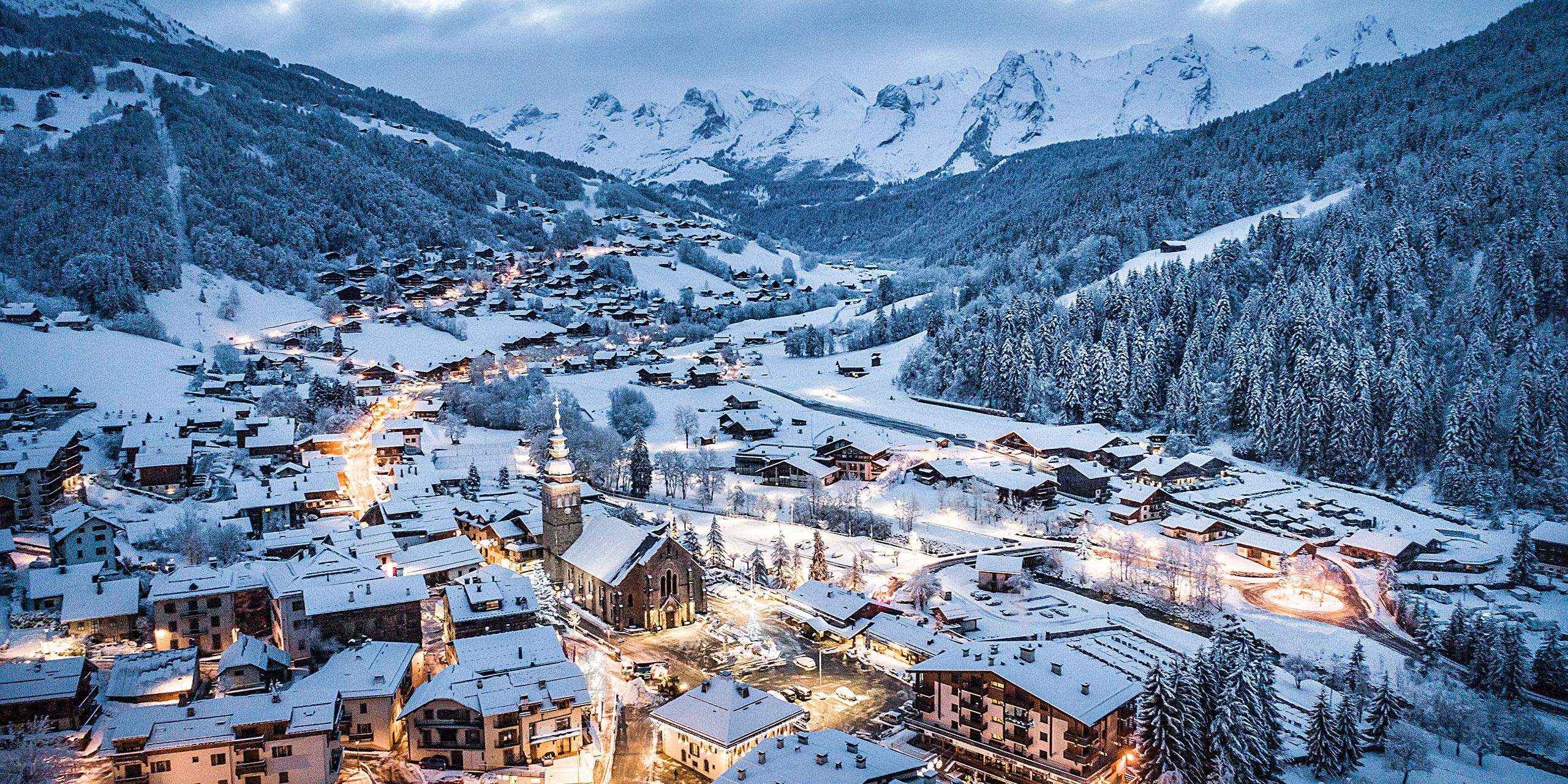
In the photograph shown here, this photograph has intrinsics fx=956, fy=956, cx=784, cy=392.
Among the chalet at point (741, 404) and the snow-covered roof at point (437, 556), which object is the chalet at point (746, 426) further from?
the snow-covered roof at point (437, 556)

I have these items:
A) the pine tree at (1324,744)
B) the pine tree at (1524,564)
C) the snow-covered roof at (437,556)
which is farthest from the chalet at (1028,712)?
the pine tree at (1524,564)

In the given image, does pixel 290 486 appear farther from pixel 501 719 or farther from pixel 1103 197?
pixel 1103 197

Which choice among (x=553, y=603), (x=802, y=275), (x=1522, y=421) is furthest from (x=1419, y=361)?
(x=802, y=275)

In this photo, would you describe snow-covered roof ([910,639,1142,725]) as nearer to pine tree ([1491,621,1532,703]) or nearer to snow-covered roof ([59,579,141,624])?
pine tree ([1491,621,1532,703])

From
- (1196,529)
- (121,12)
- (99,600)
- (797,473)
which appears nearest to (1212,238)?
(1196,529)

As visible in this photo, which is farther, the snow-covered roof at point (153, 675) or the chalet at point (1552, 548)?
the chalet at point (1552, 548)

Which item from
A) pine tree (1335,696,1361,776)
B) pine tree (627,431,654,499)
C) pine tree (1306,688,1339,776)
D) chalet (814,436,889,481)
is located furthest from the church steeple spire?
pine tree (1335,696,1361,776)
